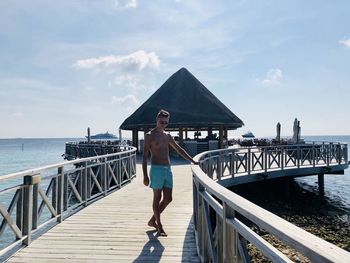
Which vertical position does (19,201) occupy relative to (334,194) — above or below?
above

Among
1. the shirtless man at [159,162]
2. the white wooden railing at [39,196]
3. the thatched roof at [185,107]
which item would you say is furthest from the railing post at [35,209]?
the thatched roof at [185,107]

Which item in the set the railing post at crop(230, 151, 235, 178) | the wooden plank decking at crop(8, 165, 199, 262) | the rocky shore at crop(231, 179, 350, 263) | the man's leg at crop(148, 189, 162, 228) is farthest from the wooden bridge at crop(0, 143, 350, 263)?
the rocky shore at crop(231, 179, 350, 263)

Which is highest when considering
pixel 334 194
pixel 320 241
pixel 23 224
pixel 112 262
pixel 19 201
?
pixel 320 241

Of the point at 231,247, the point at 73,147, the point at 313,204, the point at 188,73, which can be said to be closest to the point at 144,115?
the point at 188,73

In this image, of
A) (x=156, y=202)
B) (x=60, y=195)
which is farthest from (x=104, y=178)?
(x=156, y=202)

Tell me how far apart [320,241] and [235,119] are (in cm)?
2209

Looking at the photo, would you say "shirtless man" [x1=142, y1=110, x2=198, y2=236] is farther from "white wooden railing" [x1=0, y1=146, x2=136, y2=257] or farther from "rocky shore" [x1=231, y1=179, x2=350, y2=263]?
"rocky shore" [x1=231, y1=179, x2=350, y2=263]

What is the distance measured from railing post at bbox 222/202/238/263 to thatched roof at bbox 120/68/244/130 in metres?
Answer: 19.1

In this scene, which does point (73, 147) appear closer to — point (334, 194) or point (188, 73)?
point (188, 73)

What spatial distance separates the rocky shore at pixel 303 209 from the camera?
10.7 metres

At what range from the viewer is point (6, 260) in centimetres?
461

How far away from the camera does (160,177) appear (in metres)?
5.53

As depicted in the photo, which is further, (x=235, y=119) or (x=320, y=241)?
(x=235, y=119)

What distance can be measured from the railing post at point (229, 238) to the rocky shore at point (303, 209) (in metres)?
5.37
